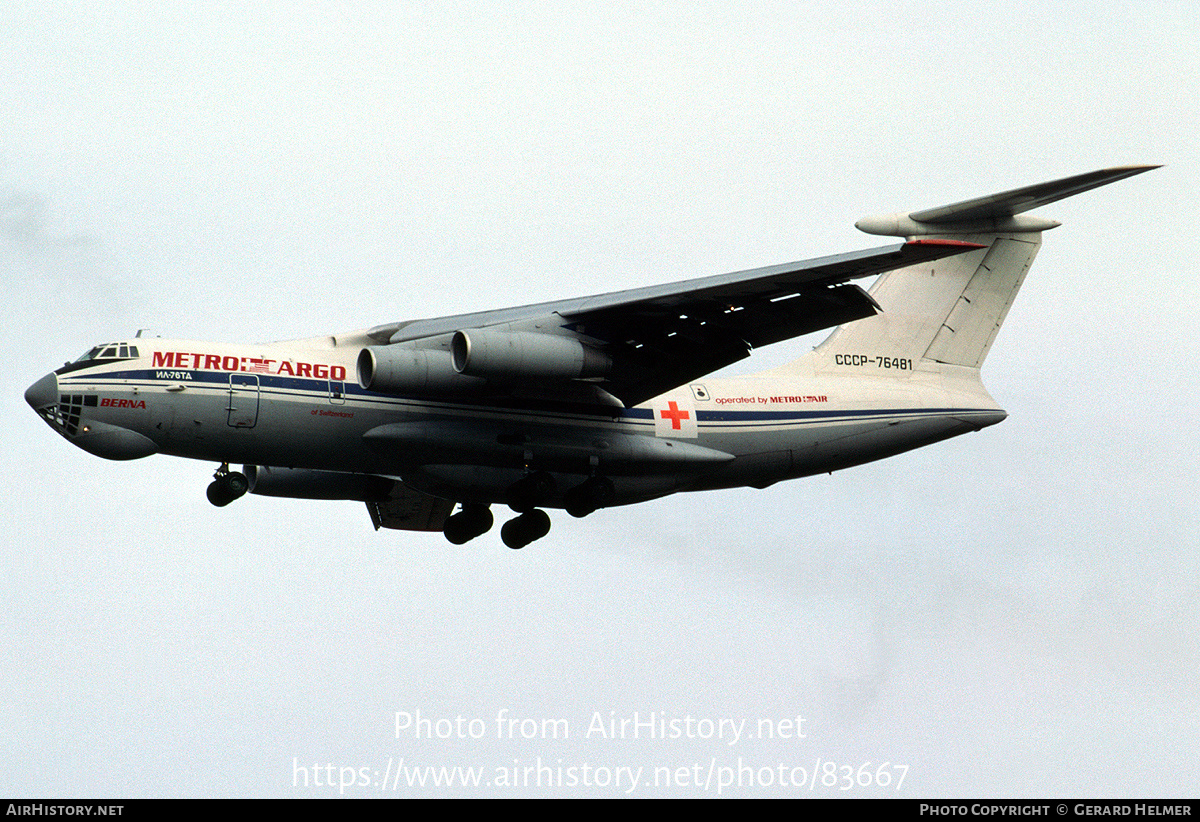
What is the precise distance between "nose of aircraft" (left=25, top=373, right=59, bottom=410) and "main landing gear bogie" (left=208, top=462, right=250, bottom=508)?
1831 millimetres

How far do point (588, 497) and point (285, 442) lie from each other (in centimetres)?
299

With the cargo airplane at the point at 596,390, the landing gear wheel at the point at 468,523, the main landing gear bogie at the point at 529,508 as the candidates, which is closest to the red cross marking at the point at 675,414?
the cargo airplane at the point at 596,390

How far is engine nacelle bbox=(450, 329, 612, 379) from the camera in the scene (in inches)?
610

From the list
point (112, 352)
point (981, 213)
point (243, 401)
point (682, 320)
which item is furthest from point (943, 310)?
point (112, 352)

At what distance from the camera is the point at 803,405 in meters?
17.9

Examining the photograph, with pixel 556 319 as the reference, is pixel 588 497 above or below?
below

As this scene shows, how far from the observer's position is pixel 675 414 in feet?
57.3

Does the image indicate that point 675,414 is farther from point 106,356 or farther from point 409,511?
point 106,356

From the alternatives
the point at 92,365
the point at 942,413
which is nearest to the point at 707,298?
the point at 942,413

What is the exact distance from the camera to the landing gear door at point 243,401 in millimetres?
15719

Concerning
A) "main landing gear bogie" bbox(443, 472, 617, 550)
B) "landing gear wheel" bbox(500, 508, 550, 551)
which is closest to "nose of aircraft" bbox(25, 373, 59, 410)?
"main landing gear bogie" bbox(443, 472, 617, 550)

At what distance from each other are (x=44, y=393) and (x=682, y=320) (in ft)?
18.6
